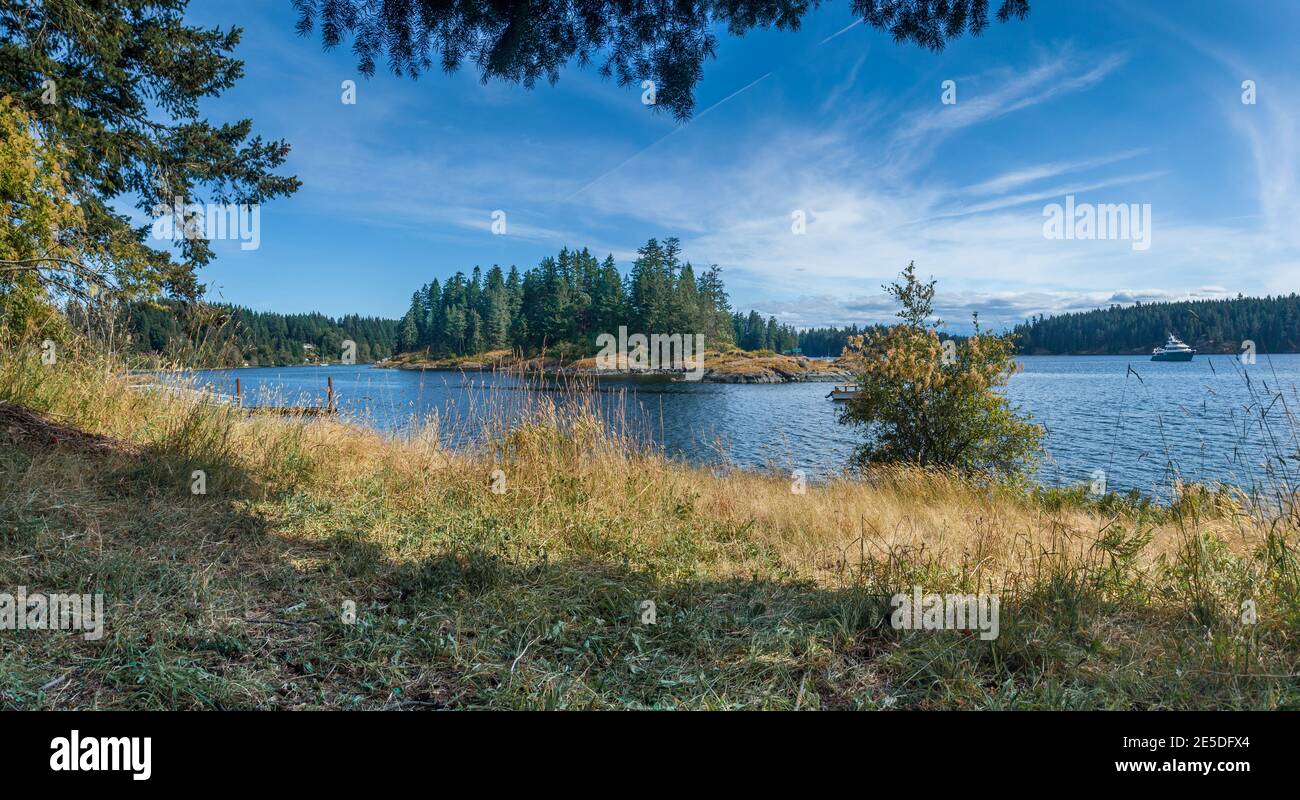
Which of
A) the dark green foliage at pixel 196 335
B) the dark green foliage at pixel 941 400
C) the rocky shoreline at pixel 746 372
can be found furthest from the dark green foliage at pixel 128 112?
the rocky shoreline at pixel 746 372

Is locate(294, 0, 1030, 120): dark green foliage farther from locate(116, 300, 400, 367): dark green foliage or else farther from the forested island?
the forested island

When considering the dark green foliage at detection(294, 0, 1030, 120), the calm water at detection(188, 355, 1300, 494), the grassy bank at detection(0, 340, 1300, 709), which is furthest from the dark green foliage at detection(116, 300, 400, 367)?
the dark green foliage at detection(294, 0, 1030, 120)

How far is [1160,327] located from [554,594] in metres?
88.9

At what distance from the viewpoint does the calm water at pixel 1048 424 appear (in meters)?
5.09

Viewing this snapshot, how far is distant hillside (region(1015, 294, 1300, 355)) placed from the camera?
33.8 meters

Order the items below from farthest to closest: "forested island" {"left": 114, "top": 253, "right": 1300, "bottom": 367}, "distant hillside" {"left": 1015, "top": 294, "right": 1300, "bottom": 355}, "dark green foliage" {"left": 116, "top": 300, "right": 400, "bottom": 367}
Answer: "forested island" {"left": 114, "top": 253, "right": 1300, "bottom": 367} < "distant hillside" {"left": 1015, "top": 294, "right": 1300, "bottom": 355} < "dark green foliage" {"left": 116, "top": 300, "right": 400, "bottom": 367}

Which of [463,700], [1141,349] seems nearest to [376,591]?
[463,700]

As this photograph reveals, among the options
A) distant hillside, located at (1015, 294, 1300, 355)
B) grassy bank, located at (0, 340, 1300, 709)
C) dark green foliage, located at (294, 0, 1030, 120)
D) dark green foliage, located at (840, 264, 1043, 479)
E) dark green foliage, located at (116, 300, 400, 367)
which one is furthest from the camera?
distant hillside, located at (1015, 294, 1300, 355)

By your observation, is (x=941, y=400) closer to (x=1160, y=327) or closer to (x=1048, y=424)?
(x=1048, y=424)

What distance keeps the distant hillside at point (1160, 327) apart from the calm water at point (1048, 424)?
38.1 inches

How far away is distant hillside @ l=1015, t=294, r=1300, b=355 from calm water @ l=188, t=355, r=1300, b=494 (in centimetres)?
97

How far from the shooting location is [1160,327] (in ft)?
223

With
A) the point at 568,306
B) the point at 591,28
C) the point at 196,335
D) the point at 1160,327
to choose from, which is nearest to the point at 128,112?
the point at 196,335
